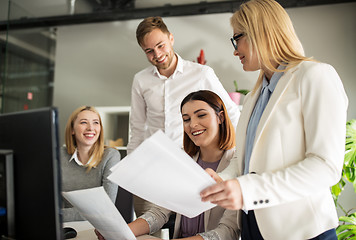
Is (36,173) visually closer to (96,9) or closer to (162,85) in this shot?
(162,85)

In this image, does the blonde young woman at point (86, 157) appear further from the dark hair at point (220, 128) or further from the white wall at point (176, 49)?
the white wall at point (176, 49)

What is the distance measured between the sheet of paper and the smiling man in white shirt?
1.04 meters

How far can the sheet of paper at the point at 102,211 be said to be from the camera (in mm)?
946

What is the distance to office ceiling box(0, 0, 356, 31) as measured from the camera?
13.4 ft

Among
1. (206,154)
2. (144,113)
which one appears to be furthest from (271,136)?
(144,113)

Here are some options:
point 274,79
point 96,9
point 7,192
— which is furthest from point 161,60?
point 96,9

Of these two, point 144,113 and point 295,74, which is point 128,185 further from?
point 144,113

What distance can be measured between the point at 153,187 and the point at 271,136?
352 millimetres

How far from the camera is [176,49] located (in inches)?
171

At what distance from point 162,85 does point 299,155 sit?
1.58 meters

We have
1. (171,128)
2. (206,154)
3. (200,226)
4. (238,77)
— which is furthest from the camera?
(238,77)

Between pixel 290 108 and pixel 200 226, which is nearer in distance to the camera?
pixel 290 108

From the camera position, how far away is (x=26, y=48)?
439 cm

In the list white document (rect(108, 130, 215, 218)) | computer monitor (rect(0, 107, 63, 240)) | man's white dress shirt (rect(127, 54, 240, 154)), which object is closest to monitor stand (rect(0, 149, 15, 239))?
computer monitor (rect(0, 107, 63, 240))
